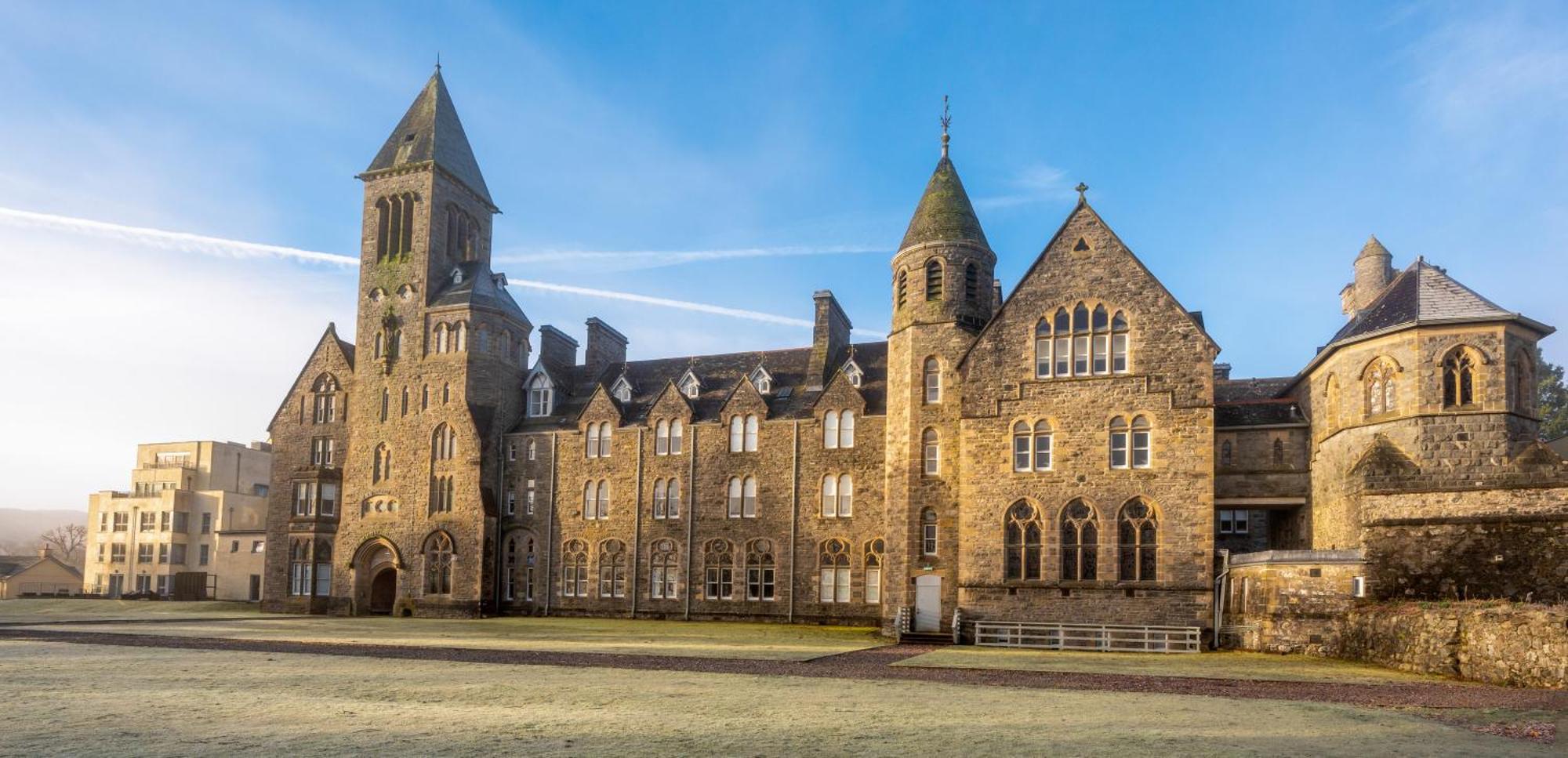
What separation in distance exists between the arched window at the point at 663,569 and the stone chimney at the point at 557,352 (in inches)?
447

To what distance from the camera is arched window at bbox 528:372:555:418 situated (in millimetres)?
54875

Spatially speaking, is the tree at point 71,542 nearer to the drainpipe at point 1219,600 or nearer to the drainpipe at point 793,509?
the drainpipe at point 793,509

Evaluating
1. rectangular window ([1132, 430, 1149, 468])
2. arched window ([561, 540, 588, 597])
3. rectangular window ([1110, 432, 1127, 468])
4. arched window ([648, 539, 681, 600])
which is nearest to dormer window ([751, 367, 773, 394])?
arched window ([648, 539, 681, 600])

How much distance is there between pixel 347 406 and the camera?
56.5 m

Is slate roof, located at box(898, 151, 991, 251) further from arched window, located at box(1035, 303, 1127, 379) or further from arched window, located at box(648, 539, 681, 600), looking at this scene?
arched window, located at box(648, 539, 681, 600)

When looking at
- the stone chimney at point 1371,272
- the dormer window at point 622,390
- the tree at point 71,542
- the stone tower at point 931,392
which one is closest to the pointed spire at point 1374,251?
the stone chimney at point 1371,272

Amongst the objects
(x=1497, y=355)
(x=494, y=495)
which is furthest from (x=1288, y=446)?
(x=494, y=495)

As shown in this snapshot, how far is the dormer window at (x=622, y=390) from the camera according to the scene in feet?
177

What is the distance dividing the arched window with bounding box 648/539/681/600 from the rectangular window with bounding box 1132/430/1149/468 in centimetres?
2234

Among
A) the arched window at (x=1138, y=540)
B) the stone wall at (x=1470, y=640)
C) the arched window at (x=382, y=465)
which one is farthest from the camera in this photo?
the arched window at (x=382, y=465)

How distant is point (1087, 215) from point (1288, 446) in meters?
10.9

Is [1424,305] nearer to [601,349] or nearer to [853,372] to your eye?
[853,372]

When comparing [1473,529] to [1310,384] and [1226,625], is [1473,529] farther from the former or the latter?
[1310,384]

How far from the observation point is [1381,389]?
112 feet
